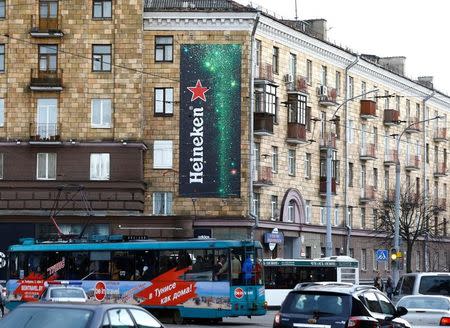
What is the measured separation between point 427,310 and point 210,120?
118ft

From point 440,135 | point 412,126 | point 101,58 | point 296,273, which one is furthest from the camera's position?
point 440,135

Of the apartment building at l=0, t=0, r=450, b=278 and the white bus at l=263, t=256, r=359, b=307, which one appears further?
the apartment building at l=0, t=0, r=450, b=278

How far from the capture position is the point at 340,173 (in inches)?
2808

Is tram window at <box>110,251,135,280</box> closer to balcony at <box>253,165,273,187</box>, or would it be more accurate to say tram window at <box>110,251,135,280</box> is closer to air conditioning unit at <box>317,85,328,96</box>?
balcony at <box>253,165,273,187</box>

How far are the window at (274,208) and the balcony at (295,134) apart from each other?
3656mm

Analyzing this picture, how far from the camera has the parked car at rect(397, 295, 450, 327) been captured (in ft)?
80.0

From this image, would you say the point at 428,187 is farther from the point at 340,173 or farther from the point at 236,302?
the point at 236,302

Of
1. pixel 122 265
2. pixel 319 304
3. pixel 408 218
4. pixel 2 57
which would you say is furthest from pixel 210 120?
pixel 319 304

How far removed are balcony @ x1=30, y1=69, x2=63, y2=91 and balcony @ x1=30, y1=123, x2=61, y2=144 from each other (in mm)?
1798

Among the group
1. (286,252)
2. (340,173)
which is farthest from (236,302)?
(340,173)

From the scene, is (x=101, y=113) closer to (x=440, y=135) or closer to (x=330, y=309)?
(x=440, y=135)

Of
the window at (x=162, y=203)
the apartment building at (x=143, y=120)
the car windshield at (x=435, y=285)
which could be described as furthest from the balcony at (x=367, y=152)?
the car windshield at (x=435, y=285)

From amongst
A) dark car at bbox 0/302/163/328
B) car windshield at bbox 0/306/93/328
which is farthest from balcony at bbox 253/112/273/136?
car windshield at bbox 0/306/93/328

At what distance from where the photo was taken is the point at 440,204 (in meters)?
86.2
